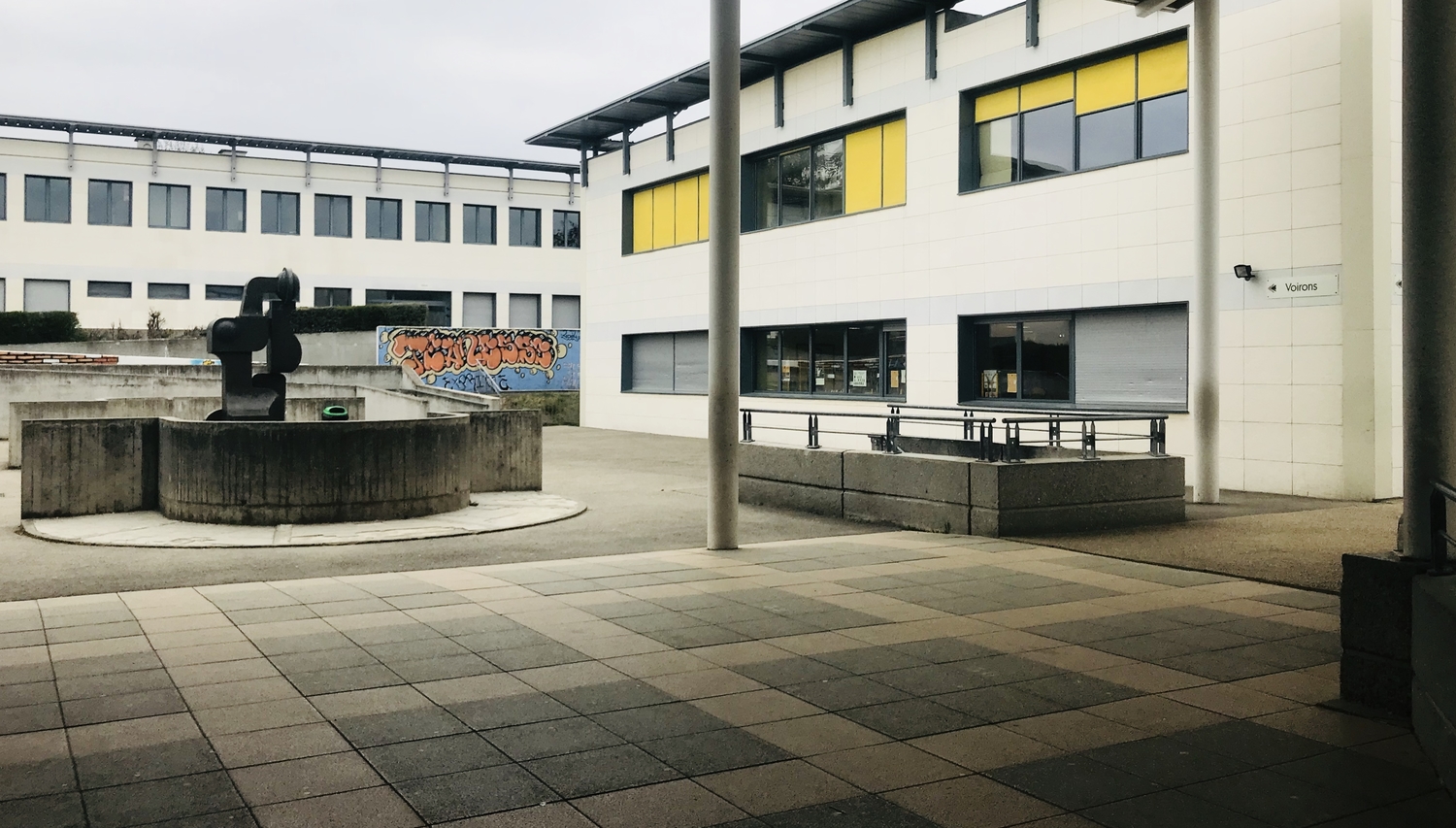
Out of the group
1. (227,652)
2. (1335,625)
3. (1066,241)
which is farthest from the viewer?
(1066,241)

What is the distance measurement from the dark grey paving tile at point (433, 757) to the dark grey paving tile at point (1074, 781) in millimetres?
2133

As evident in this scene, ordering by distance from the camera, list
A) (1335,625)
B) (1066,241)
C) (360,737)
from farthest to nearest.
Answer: (1066,241)
(1335,625)
(360,737)

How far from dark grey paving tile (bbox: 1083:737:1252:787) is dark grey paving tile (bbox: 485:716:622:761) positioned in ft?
7.11

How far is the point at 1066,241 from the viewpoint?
797 inches

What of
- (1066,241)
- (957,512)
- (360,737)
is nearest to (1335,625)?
(957,512)

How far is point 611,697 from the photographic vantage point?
19.4ft

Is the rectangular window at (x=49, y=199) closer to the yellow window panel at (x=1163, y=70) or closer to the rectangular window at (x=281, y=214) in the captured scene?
the rectangular window at (x=281, y=214)

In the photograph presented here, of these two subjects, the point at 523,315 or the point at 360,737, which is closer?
the point at 360,737

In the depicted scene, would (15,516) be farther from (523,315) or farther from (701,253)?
(523,315)

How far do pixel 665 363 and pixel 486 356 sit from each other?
10.2 m

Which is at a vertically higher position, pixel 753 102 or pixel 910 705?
pixel 753 102

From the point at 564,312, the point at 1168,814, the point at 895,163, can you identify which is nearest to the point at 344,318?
the point at 564,312

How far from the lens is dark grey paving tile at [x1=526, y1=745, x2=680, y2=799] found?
15.0 ft

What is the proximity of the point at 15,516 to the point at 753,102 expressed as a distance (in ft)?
65.6
